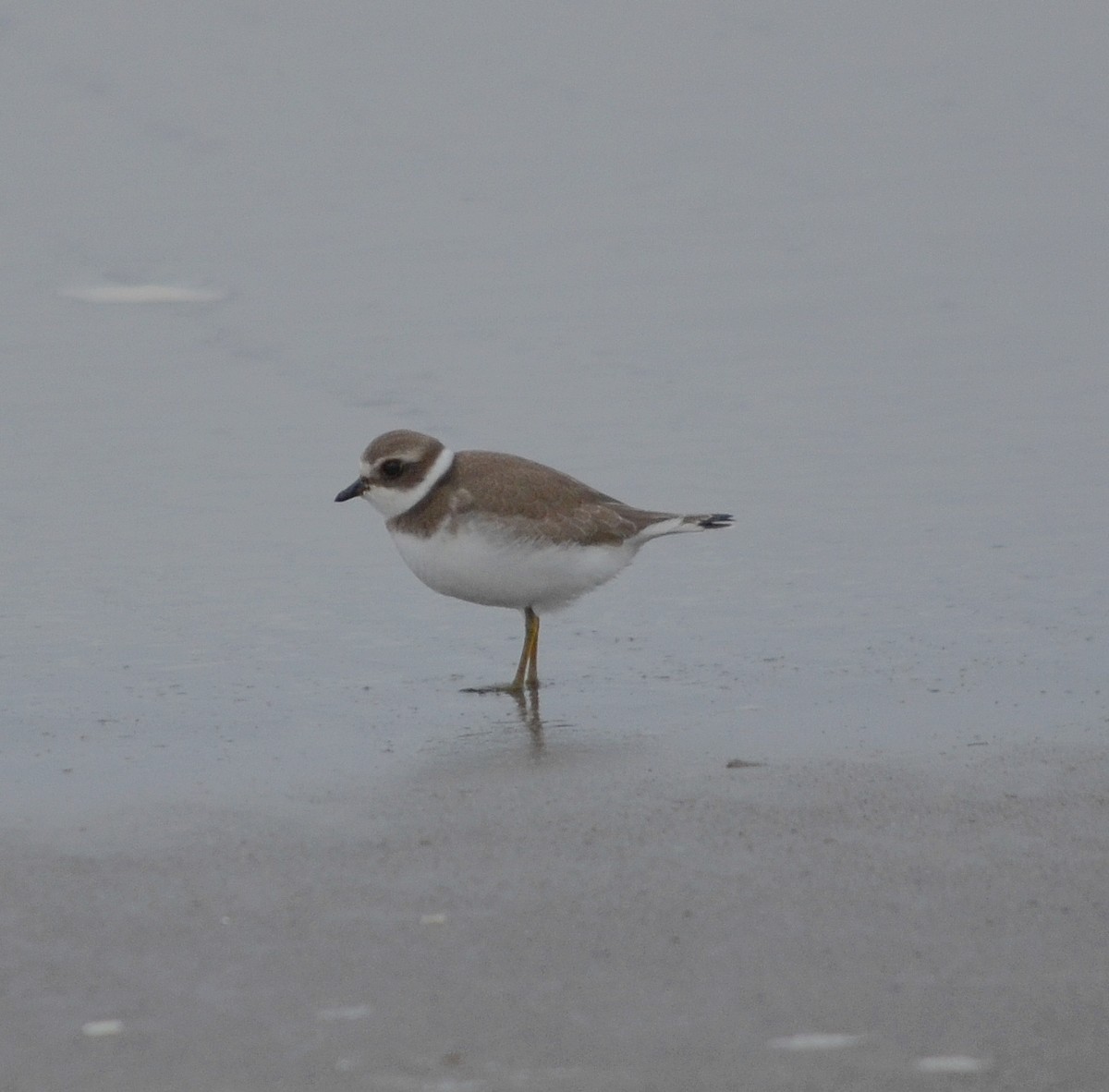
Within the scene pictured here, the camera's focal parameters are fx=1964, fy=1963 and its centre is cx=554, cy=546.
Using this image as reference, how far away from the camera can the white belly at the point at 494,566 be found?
6227mm

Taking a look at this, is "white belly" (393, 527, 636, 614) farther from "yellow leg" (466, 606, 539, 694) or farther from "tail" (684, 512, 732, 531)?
"tail" (684, 512, 732, 531)

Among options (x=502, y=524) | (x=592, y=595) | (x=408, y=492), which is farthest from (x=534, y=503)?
(x=592, y=595)

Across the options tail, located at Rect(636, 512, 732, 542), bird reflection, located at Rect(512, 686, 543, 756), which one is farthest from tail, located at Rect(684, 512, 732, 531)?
bird reflection, located at Rect(512, 686, 543, 756)

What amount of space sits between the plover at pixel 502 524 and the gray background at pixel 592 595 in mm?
238

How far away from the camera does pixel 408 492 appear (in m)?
6.43

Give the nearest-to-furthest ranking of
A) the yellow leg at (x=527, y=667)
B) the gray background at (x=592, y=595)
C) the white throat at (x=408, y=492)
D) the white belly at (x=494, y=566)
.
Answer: the gray background at (x=592, y=595) < the yellow leg at (x=527, y=667) < the white belly at (x=494, y=566) < the white throat at (x=408, y=492)

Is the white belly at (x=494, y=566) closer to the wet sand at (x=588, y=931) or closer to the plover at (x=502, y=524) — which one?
the plover at (x=502, y=524)

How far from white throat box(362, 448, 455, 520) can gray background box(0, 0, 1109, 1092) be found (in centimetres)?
39

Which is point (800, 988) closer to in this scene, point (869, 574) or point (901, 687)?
point (901, 687)

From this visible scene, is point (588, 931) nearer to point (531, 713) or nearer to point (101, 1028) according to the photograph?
point (101, 1028)

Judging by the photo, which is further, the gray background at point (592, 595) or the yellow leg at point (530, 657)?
the yellow leg at point (530, 657)

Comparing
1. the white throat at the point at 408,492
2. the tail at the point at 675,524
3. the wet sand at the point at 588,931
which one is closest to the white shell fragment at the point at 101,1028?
the wet sand at the point at 588,931

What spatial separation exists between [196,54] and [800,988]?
37.8ft

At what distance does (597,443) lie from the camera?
324 inches
